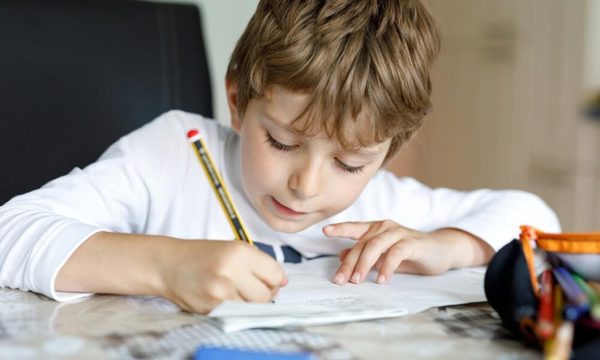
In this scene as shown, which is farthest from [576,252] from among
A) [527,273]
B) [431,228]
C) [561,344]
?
[431,228]

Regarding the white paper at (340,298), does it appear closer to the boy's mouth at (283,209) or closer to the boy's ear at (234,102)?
the boy's mouth at (283,209)

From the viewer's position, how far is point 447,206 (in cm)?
109

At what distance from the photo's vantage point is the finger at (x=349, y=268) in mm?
783

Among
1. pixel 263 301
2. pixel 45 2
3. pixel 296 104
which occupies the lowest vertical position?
pixel 263 301

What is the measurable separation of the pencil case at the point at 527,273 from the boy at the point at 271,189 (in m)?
0.19

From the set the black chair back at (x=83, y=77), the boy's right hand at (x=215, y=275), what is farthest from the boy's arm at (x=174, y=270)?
the black chair back at (x=83, y=77)

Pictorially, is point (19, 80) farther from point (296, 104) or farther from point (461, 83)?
point (461, 83)

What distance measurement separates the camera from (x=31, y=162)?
3.53ft

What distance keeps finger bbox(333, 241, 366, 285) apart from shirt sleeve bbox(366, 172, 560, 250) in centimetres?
24

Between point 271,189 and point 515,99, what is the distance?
6.25ft

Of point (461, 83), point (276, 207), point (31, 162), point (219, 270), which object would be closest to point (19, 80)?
point (31, 162)

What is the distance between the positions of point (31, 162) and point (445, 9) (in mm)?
2153

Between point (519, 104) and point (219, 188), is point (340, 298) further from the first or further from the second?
point (519, 104)

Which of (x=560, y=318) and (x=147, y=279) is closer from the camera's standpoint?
(x=560, y=318)
